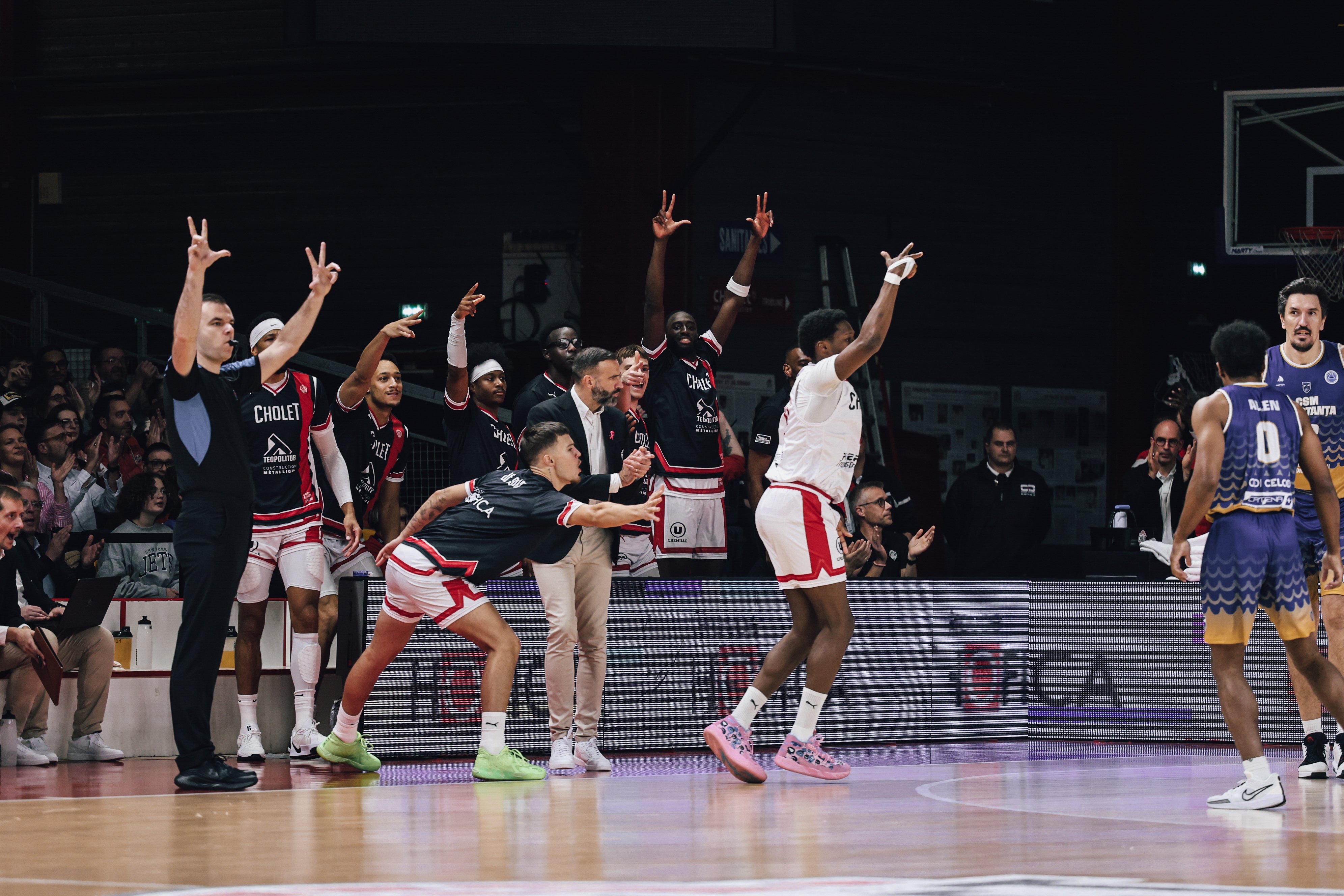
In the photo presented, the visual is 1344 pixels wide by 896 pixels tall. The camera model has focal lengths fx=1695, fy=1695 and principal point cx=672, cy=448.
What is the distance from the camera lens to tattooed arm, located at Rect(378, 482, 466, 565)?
9.09m

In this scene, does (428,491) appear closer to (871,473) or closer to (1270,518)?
(871,473)

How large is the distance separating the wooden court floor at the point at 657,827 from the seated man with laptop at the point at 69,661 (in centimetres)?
39

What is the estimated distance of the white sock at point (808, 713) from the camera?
8.73 meters

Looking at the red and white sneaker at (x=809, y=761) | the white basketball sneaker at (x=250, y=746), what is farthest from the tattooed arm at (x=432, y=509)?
the red and white sneaker at (x=809, y=761)

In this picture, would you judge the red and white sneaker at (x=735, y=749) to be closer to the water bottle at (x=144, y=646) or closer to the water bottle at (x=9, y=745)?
the water bottle at (x=144, y=646)

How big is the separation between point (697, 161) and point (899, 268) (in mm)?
8791

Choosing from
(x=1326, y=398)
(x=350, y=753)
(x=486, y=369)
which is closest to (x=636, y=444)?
(x=486, y=369)

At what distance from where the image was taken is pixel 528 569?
11.0 m

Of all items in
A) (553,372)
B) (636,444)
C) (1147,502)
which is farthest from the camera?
(1147,502)

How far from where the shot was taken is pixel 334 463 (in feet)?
33.1

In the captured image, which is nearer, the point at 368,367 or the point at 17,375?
the point at 368,367

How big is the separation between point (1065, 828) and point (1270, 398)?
2.42 metres

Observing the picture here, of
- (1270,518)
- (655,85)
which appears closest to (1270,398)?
(1270,518)

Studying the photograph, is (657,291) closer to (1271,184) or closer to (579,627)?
(579,627)
